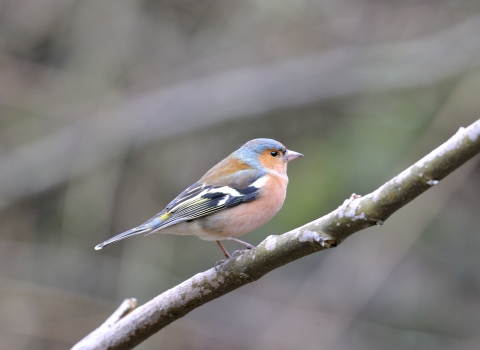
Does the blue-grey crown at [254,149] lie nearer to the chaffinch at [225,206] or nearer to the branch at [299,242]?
the chaffinch at [225,206]

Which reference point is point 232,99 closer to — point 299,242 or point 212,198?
point 212,198

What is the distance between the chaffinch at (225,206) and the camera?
13.6 ft

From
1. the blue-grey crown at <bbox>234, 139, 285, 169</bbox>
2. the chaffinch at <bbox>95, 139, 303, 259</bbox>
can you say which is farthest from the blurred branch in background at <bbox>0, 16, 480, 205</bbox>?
the chaffinch at <bbox>95, 139, 303, 259</bbox>

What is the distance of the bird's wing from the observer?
418 centimetres

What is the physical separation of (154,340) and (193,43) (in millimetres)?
5050

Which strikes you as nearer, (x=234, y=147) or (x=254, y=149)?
(x=254, y=149)

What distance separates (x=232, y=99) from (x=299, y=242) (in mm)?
6060

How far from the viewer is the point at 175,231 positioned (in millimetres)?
4262

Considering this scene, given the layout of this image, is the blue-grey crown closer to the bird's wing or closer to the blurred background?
the bird's wing

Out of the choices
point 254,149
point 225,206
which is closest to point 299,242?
point 225,206

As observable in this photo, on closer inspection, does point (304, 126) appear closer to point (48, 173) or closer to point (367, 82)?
point (367, 82)

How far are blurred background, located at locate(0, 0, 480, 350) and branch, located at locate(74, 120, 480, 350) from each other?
4157 millimetres

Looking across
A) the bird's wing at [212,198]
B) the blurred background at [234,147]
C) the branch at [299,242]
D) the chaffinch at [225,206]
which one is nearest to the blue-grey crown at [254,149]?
the chaffinch at [225,206]

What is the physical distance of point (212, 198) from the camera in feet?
14.2
